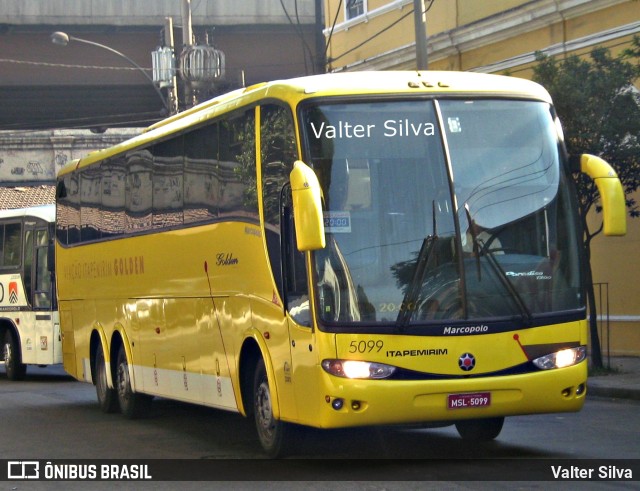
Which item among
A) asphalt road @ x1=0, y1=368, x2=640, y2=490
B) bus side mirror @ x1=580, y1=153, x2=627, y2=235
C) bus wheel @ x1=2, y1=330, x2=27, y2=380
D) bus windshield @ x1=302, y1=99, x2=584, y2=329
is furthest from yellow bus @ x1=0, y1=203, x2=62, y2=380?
bus side mirror @ x1=580, y1=153, x2=627, y2=235

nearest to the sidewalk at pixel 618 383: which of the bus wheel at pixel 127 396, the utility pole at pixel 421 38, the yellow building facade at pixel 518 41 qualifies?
the yellow building facade at pixel 518 41

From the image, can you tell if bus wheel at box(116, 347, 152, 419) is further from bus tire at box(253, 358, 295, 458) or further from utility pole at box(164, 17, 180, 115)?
utility pole at box(164, 17, 180, 115)

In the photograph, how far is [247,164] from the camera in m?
10.8

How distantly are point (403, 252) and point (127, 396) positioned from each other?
6.55 metres

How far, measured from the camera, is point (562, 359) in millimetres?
9742

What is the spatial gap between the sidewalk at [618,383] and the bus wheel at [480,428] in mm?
4655

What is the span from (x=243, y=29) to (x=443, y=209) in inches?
1642

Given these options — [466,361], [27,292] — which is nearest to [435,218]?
[466,361]

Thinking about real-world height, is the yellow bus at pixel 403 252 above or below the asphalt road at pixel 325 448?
above

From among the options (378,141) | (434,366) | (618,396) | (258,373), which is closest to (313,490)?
(434,366)

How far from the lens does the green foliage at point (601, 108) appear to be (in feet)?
55.7

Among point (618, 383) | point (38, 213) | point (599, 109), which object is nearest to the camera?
point (618, 383)

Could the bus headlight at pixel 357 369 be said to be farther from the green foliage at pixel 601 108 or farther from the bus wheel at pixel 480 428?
the green foliage at pixel 601 108

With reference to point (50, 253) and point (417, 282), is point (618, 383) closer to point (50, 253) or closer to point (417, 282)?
point (417, 282)
